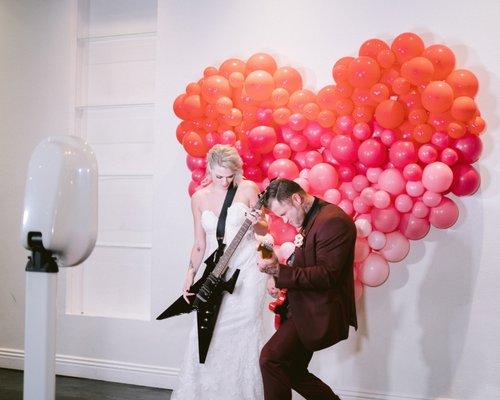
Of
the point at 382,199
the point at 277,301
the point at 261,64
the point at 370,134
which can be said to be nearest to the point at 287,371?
the point at 277,301

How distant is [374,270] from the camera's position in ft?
10.4

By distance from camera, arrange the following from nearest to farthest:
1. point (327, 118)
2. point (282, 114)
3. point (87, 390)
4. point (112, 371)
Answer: point (327, 118) → point (282, 114) → point (87, 390) → point (112, 371)

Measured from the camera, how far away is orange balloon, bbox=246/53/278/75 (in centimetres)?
345

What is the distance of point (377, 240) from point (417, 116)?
0.75 m

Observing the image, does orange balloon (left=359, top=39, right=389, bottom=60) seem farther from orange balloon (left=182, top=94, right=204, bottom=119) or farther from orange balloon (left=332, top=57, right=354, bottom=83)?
orange balloon (left=182, top=94, right=204, bottom=119)

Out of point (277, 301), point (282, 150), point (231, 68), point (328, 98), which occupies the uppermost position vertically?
point (231, 68)

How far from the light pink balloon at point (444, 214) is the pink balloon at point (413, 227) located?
55 millimetres

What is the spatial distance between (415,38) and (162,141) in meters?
1.95

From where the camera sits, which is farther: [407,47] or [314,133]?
[314,133]

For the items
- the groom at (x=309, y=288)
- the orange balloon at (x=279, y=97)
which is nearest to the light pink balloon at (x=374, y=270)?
the groom at (x=309, y=288)

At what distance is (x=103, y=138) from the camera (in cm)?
454

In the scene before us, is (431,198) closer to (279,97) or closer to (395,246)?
(395,246)

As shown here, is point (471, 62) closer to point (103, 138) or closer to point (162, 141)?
point (162, 141)

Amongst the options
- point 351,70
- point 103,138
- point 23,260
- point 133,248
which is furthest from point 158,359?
point 351,70
